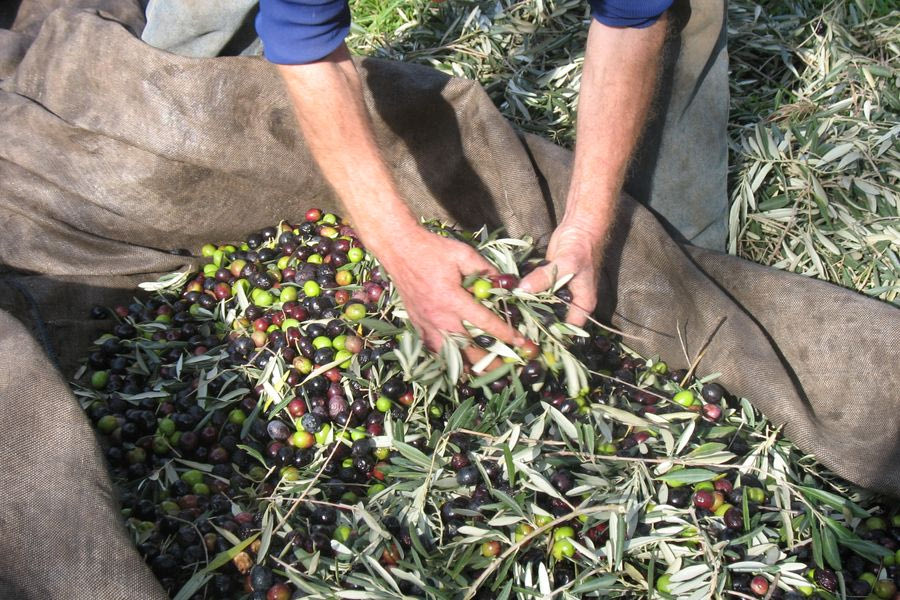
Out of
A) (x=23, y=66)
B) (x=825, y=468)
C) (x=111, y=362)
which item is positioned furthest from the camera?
(x=23, y=66)

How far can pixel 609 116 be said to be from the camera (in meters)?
2.64

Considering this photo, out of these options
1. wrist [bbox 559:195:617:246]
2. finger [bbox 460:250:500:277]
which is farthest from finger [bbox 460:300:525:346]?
wrist [bbox 559:195:617:246]

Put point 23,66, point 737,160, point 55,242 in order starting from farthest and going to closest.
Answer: point 737,160, point 23,66, point 55,242

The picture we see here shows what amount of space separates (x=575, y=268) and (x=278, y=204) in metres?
1.65

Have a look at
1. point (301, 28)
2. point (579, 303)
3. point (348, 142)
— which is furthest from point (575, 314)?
point (301, 28)

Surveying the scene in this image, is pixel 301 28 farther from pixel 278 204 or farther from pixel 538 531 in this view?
pixel 538 531

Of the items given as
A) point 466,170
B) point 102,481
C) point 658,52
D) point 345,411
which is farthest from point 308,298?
point 658,52

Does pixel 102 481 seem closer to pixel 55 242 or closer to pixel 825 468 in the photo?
pixel 55 242

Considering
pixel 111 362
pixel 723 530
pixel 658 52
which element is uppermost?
pixel 658 52

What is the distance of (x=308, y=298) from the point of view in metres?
3.14

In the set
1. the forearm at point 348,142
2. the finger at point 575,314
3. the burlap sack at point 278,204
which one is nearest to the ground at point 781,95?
the burlap sack at point 278,204

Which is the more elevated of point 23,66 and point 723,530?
point 23,66

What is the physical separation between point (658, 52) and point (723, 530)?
1540 mm

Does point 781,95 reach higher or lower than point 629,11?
lower
